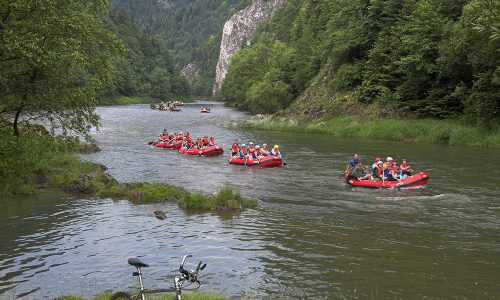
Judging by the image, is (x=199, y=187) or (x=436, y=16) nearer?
(x=199, y=187)

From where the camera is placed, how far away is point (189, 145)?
1572 inches

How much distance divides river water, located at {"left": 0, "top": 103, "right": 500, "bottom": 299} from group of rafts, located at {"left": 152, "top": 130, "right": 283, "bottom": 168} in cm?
457

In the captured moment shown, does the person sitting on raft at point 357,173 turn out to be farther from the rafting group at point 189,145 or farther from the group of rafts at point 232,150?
the rafting group at point 189,145

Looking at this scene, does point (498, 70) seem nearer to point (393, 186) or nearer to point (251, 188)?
point (393, 186)

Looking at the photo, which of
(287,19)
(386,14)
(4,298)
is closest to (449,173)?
(4,298)

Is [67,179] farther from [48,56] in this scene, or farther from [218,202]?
[48,56]

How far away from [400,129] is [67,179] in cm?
3008

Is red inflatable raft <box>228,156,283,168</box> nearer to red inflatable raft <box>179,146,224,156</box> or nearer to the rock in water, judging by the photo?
red inflatable raft <box>179,146,224,156</box>

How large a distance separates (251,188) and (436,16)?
29.3m

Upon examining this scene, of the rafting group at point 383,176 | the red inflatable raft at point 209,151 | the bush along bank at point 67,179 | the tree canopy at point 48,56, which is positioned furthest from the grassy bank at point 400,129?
the tree canopy at point 48,56

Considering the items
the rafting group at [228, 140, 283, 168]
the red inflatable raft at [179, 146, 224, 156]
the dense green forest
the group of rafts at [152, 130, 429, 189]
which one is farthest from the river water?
the dense green forest

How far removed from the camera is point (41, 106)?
15531mm

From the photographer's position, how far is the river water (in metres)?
12.1

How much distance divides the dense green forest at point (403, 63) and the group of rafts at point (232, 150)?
586 inches
